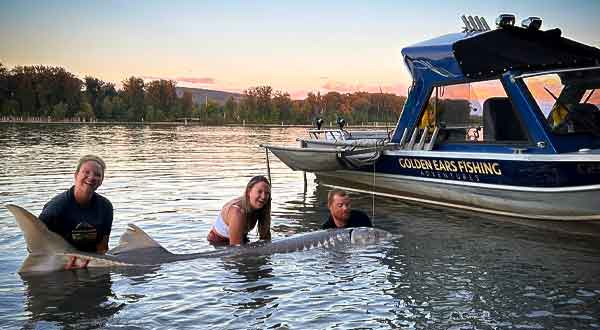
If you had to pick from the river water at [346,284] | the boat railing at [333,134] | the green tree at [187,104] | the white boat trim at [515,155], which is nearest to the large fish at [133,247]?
the river water at [346,284]

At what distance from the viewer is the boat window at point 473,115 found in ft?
34.9

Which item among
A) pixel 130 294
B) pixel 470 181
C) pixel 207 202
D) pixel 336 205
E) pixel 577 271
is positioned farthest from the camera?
pixel 207 202

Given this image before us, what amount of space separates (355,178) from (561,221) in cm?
555

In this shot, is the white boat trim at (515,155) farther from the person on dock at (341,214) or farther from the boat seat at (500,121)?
the person on dock at (341,214)

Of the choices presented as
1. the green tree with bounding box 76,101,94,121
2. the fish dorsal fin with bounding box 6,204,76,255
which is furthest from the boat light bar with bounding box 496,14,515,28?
the green tree with bounding box 76,101,94,121

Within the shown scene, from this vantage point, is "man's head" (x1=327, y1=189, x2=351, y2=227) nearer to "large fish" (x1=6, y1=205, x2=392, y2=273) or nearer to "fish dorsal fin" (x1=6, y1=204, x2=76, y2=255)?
"large fish" (x1=6, y1=205, x2=392, y2=273)

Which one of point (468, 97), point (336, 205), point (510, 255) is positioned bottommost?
point (510, 255)

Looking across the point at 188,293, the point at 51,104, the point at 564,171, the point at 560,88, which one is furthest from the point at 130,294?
the point at 51,104

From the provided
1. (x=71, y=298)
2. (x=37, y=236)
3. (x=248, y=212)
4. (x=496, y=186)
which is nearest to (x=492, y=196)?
(x=496, y=186)

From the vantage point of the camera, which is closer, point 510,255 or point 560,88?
point 510,255

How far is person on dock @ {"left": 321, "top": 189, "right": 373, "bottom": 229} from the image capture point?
26.6 ft

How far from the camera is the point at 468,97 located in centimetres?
1141

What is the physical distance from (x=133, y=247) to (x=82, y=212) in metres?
0.71

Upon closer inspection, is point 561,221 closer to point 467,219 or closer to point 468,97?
point 467,219
